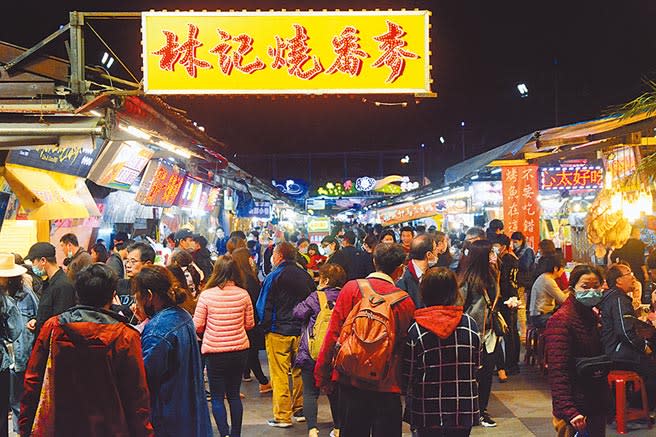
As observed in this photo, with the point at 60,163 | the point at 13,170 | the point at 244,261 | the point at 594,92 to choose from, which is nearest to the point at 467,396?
the point at 244,261

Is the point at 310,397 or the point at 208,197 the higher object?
the point at 208,197

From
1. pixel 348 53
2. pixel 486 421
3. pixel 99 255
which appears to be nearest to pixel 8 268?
pixel 99 255

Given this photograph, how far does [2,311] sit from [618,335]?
5969 mm

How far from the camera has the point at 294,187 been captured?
5859 cm

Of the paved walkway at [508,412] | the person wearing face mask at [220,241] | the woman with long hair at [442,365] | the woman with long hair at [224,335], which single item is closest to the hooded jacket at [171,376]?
the woman with long hair at [442,365]

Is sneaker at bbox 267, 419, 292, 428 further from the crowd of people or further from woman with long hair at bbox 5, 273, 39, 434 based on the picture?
woman with long hair at bbox 5, 273, 39, 434

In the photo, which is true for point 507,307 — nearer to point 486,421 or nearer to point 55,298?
point 486,421

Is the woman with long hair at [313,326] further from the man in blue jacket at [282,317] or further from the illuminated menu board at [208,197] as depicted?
the illuminated menu board at [208,197]

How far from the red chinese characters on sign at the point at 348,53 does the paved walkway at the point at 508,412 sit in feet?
14.2

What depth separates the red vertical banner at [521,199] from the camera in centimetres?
1364

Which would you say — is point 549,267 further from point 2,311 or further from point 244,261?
point 2,311

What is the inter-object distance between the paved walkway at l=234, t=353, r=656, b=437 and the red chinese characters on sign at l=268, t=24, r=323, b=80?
4.29 metres

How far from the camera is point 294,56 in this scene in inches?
330

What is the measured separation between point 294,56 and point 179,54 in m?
1.44
